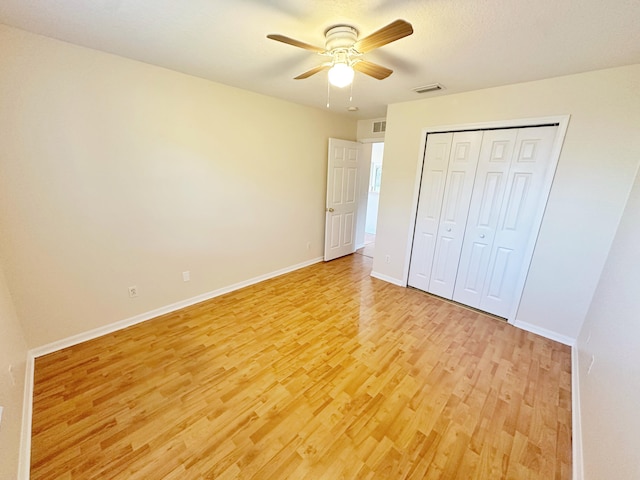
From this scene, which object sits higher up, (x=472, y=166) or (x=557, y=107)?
(x=557, y=107)

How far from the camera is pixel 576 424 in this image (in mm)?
1610

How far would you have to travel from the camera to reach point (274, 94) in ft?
10.1

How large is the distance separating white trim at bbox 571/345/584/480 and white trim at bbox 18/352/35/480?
286 cm

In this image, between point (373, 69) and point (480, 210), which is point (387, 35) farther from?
point (480, 210)

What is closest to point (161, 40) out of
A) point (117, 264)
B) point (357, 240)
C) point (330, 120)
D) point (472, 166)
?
point (117, 264)

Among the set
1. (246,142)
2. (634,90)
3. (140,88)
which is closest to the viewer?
(634,90)

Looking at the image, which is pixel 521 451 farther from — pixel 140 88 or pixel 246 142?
pixel 140 88

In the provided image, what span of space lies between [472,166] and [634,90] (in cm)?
119

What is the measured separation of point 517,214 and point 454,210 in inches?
24.0

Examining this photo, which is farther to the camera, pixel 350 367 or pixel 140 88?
pixel 140 88

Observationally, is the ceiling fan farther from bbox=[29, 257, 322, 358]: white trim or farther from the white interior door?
bbox=[29, 257, 322, 358]: white trim

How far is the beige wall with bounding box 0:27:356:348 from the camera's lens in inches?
72.0

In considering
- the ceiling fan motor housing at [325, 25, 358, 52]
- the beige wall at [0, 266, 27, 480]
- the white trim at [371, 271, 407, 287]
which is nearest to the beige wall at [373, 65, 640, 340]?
the white trim at [371, 271, 407, 287]

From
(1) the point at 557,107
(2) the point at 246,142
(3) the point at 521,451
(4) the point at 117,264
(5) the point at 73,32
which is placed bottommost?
(3) the point at 521,451
